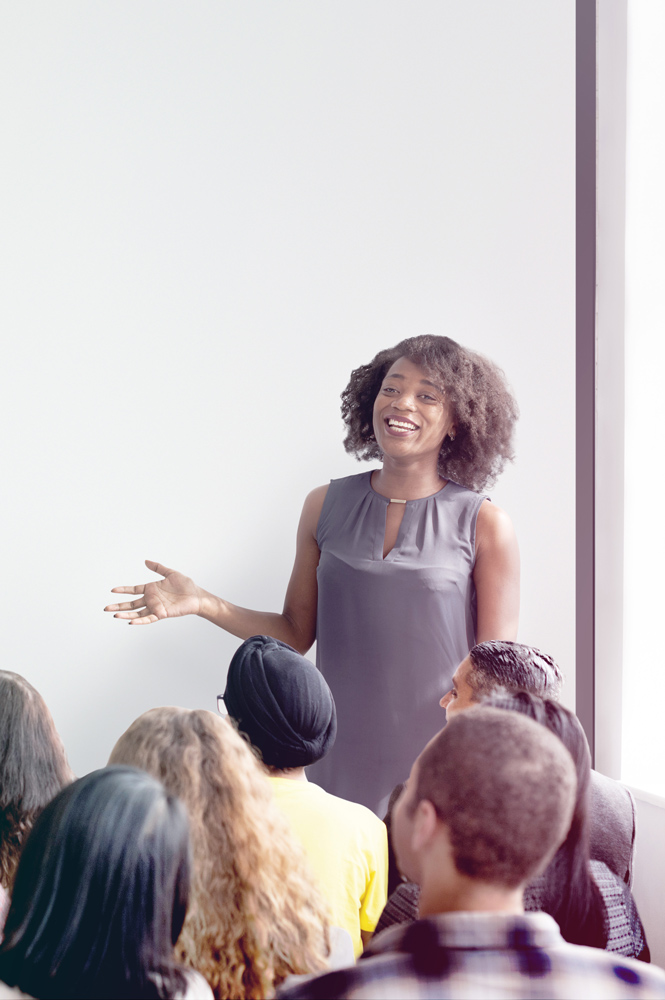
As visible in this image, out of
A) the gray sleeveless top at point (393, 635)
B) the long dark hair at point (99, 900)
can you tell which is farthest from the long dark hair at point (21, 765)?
the gray sleeveless top at point (393, 635)

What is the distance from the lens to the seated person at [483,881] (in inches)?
25.9

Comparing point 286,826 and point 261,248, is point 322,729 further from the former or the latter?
point 261,248

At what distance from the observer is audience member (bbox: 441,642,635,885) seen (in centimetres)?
125

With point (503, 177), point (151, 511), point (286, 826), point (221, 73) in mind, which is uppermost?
point (221, 73)

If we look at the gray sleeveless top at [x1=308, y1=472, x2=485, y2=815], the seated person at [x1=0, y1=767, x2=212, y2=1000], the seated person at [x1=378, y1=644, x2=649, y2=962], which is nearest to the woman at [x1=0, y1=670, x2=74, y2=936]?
the seated person at [x1=0, y1=767, x2=212, y2=1000]

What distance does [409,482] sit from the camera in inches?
79.8

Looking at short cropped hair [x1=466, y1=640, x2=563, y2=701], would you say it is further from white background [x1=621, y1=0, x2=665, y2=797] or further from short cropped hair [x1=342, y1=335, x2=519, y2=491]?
white background [x1=621, y1=0, x2=665, y2=797]

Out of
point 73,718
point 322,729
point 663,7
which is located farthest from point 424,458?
point 663,7

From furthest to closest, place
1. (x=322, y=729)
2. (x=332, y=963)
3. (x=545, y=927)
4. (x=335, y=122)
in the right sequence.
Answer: (x=335, y=122) → (x=322, y=729) → (x=332, y=963) → (x=545, y=927)

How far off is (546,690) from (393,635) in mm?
686

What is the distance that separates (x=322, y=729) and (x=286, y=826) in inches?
9.3

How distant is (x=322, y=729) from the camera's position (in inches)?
47.2

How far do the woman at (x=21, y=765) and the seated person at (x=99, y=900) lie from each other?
1.30 feet

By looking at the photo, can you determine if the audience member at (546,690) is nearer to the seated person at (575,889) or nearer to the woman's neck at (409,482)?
→ the seated person at (575,889)
